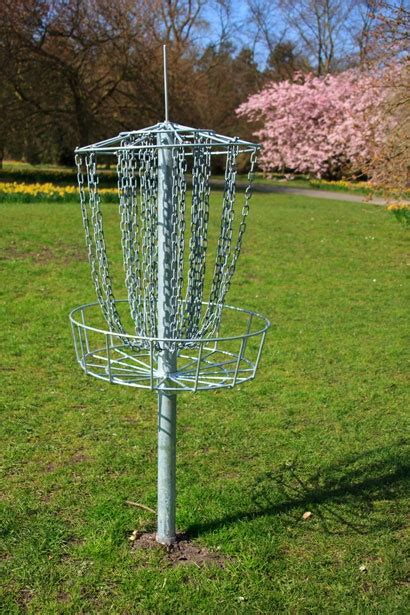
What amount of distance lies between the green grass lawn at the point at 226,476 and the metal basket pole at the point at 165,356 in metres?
0.22

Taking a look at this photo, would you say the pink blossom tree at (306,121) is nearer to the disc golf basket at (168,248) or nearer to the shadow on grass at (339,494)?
the shadow on grass at (339,494)

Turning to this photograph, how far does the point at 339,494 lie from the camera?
3.79 metres

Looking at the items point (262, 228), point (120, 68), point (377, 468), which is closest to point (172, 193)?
point (377, 468)

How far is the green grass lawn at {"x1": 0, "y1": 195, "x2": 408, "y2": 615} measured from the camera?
2.93 meters

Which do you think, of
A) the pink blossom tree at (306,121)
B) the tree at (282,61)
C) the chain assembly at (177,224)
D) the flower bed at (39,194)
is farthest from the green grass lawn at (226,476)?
the tree at (282,61)

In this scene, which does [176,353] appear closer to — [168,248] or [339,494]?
[168,248]

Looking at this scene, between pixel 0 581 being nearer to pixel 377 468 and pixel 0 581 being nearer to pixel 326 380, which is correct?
pixel 377 468

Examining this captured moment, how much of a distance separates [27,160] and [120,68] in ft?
75.0

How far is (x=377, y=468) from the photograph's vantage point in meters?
4.10

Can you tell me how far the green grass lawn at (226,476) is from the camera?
2930 mm

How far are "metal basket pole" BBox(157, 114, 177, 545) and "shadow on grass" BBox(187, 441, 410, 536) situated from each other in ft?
0.92

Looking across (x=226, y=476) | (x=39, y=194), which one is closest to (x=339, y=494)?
(x=226, y=476)

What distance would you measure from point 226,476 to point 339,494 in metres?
0.67

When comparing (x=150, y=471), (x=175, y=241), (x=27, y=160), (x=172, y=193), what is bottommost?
(x=27, y=160)
